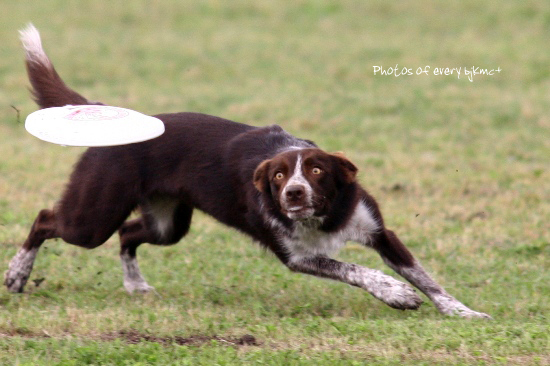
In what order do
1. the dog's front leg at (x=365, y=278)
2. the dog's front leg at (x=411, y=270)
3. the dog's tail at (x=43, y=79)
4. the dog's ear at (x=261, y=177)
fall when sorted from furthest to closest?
the dog's tail at (x=43, y=79) < the dog's front leg at (x=411, y=270) < the dog's ear at (x=261, y=177) < the dog's front leg at (x=365, y=278)

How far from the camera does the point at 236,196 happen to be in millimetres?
5945

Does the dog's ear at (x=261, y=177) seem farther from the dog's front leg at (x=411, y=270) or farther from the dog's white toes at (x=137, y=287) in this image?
the dog's white toes at (x=137, y=287)

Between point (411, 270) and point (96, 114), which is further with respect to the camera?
point (411, 270)

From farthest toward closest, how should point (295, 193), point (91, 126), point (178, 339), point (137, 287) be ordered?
point (137, 287) < point (91, 126) < point (295, 193) < point (178, 339)

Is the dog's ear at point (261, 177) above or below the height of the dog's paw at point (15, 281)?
above

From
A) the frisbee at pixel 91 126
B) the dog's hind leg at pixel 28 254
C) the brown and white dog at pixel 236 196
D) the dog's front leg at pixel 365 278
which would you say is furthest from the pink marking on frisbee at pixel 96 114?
the dog's front leg at pixel 365 278

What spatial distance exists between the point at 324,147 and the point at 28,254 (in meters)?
4.76

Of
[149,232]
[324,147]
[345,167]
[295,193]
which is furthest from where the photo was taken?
[324,147]

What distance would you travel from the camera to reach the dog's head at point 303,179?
17.7ft

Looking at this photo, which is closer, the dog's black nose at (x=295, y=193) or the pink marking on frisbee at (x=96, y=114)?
the dog's black nose at (x=295, y=193)

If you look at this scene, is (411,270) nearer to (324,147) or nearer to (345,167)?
(345,167)

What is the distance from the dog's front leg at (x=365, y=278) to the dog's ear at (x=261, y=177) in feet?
1.68

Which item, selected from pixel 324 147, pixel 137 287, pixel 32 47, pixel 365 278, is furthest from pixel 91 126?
pixel 324 147

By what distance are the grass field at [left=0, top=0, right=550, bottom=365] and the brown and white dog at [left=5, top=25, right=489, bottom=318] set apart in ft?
0.92
